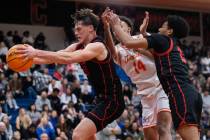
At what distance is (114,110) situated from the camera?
7750mm

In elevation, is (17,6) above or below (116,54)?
above

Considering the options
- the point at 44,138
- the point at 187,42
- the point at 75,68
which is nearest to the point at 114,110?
the point at 44,138

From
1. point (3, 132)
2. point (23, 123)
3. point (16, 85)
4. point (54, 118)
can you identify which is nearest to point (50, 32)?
point (16, 85)

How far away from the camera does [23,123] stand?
1612cm

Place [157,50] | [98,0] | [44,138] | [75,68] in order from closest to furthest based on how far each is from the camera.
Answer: [157,50], [44,138], [75,68], [98,0]

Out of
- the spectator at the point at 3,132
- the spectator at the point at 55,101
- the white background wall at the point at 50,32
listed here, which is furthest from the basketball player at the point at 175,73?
the white background wall at the point at 50,32

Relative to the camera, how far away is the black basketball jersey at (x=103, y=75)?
25.2 ft

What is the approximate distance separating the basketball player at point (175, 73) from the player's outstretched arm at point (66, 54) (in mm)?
372

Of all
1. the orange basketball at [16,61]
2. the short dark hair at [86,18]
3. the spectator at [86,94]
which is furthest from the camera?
the spectator at [86,94]

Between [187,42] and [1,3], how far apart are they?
10.4 meters

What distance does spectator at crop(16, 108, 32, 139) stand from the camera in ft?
52.1

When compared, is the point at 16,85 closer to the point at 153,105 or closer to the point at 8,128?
the point at 8,128

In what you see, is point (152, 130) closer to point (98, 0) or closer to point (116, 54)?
point (116, 54)

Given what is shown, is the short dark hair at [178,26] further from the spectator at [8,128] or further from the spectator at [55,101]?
the spectator at [55,101]
